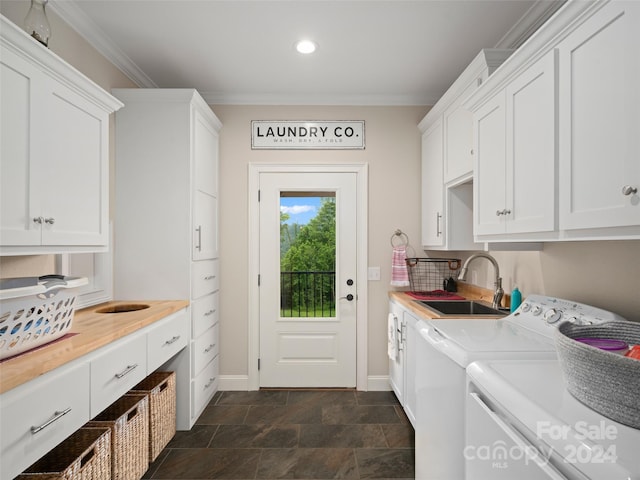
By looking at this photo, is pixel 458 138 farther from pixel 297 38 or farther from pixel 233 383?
pixel 233 383

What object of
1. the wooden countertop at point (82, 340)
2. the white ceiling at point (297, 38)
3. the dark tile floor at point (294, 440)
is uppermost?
the white ceiling at point (297, 38)

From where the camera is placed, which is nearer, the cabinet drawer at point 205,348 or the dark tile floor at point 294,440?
the dark tile floor at point 294,440

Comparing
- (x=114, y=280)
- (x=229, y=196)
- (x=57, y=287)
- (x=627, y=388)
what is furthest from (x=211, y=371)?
(x=627, y=388)

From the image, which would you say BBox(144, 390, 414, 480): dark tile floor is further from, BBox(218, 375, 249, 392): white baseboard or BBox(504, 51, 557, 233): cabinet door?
BBox(504, 51, 557, 233): cabinet door

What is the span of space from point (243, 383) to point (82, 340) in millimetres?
1937

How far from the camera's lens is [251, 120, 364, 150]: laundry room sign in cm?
312

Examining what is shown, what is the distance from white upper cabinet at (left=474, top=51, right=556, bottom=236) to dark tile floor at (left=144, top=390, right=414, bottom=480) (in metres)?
1.53

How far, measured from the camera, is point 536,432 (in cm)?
82

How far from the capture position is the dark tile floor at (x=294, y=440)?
1994 mm

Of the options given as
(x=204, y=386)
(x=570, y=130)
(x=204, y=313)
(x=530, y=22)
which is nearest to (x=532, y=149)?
(x=570, y=130)

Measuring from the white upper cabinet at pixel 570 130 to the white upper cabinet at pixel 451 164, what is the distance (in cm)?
36

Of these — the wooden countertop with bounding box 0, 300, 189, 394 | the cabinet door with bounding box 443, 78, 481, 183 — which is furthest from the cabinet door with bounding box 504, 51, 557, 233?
the wooden countertop with bounding box 0, 300, 189, 394

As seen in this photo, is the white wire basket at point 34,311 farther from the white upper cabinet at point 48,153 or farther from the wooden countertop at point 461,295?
the wooden countertop at point 461,295

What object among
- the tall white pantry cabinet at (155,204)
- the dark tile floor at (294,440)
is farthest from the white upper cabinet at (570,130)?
the tall white pantry cabinet at (155,204)
